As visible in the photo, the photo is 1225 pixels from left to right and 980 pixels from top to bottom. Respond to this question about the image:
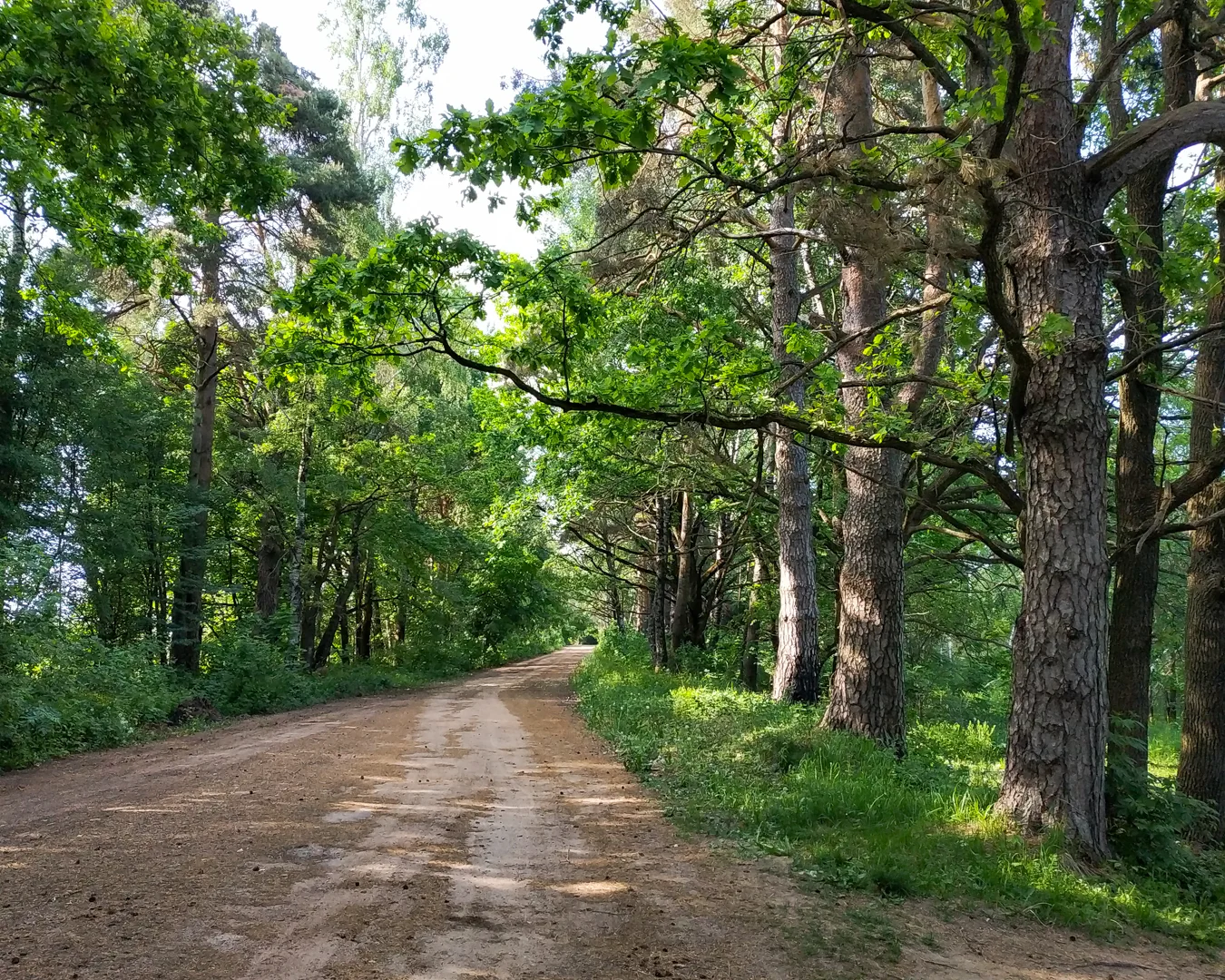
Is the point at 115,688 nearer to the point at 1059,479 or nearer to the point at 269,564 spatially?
the point at 269,564

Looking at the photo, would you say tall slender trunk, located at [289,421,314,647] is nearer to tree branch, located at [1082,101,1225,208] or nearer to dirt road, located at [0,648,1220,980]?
dirt road, located at [0,648,1220,980]

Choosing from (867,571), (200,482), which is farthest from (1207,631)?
(200,482)

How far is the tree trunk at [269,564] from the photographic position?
22.5 metres

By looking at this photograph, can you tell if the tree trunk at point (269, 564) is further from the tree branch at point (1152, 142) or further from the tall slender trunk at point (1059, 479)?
the tree branch at point (1152, 142)

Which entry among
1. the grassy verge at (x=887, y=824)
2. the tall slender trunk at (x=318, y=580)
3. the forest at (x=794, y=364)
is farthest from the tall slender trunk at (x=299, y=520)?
the grassy verge at (x=887, y=824)

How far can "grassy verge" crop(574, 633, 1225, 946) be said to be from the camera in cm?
481

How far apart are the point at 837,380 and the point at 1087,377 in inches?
153

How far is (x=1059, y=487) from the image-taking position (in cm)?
566

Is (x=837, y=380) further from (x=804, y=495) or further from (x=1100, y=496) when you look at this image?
(x=1100, y=496)

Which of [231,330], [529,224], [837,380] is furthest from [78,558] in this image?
[837,380]

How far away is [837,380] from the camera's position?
945cm

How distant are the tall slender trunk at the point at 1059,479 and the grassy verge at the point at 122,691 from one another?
10.8 m

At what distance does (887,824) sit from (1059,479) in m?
2.99

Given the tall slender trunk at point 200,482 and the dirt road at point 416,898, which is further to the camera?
the tall slender trunk at point 200,482
